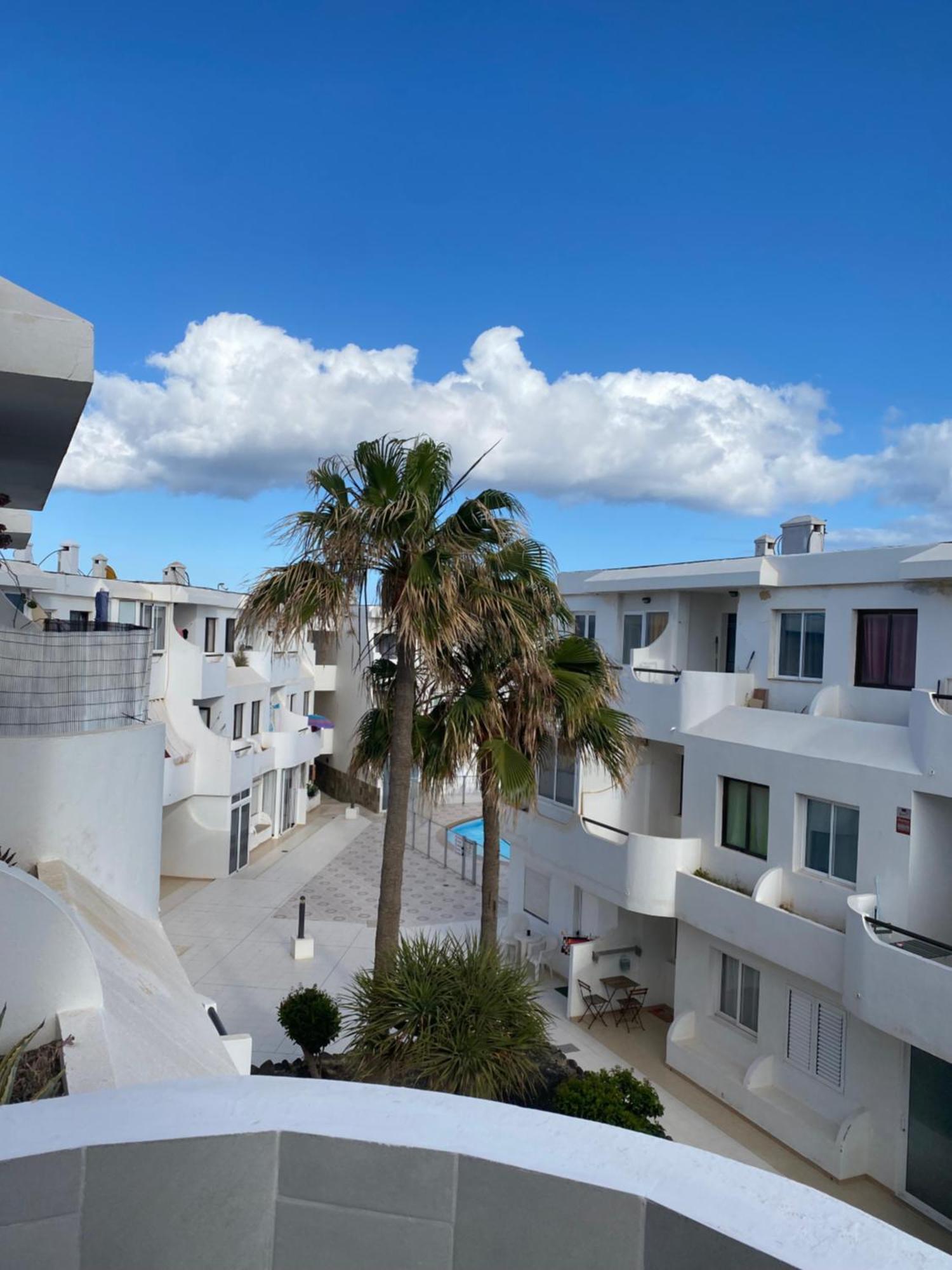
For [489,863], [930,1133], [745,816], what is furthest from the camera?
[745,816]

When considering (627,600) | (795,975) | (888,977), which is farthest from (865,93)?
(795,975)

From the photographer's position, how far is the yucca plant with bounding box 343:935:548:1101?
9.63 metres

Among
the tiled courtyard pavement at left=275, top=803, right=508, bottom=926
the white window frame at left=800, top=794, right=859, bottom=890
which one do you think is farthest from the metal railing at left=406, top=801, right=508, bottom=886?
the white window frame at left=800, top=794, right=859, bottom=890

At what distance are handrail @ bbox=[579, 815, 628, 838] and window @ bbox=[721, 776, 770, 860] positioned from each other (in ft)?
6.44

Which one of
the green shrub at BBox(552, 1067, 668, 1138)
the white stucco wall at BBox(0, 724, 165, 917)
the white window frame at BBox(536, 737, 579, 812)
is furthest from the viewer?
the white window frame at BBox(536, 737, 579, 812)

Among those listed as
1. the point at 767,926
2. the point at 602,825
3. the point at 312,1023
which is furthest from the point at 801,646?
the point at 312,1023

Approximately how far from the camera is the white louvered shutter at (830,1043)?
1329 cm

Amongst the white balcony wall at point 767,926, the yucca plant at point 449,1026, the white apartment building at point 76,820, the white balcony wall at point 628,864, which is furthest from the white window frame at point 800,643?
the white apartment building at point 76,820

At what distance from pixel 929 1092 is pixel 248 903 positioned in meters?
17.3

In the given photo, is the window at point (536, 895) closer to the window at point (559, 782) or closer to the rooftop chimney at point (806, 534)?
the window at point (559, 782)

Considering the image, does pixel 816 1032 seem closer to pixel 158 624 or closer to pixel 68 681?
pixel 68 681

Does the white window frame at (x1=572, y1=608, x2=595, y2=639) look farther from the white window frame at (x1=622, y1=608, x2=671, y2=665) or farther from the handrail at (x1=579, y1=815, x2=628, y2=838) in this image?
the handrail at (x1=579, y1=815, x2=628, y2=838)

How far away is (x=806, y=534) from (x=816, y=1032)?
363 inches

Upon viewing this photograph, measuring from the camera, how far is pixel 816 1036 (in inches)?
541
